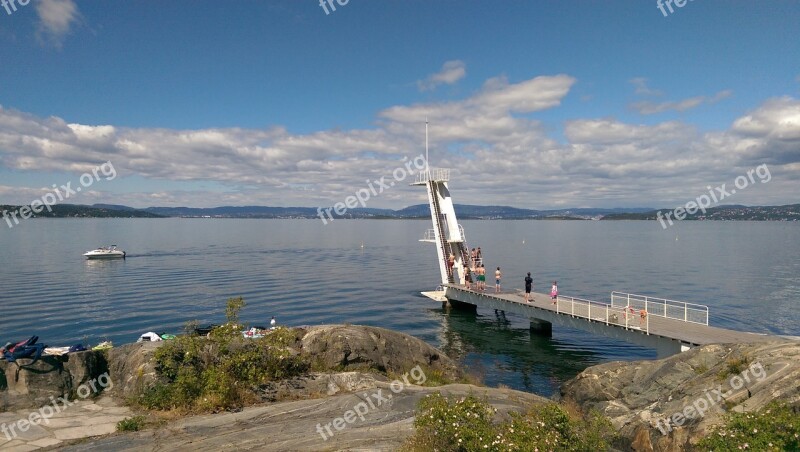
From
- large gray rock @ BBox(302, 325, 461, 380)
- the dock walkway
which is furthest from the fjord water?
large gray rock @ BBox(302, 325, 461, 380)

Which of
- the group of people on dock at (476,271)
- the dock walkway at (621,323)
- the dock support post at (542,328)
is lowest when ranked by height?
the dock support post at (542,328)

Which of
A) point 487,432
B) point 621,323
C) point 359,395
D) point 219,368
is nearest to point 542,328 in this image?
point 621,323

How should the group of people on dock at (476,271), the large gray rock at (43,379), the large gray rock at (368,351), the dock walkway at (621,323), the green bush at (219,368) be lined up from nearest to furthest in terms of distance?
the green bush at (219,368)
the large gray rock at (43,379)
the large gray rock at (368,351)
the dock walkway at (621,323)
the group of people on dock at (476,271)

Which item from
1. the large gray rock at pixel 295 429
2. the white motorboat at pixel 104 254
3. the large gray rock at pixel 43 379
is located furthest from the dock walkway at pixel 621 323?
the white motorboat at pixel 104 254

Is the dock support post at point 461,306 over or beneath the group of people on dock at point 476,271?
beneath

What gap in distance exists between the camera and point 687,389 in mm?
14023

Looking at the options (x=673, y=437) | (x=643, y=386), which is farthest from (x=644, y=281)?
(x=673, y=437)

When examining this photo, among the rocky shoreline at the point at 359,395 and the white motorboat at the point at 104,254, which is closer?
the rocky shoreline at the point at 359,395

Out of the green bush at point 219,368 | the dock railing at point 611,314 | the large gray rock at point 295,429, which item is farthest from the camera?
the dock railing at point 611,314

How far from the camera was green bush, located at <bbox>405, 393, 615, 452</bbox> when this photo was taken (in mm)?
7977

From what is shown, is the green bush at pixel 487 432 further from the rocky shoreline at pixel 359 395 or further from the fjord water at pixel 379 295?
the fjord water at pixel 379 295

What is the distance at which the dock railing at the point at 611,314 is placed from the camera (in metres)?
25.5

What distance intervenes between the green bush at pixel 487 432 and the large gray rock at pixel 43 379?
34.3 ft

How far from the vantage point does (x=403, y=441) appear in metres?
9.97
